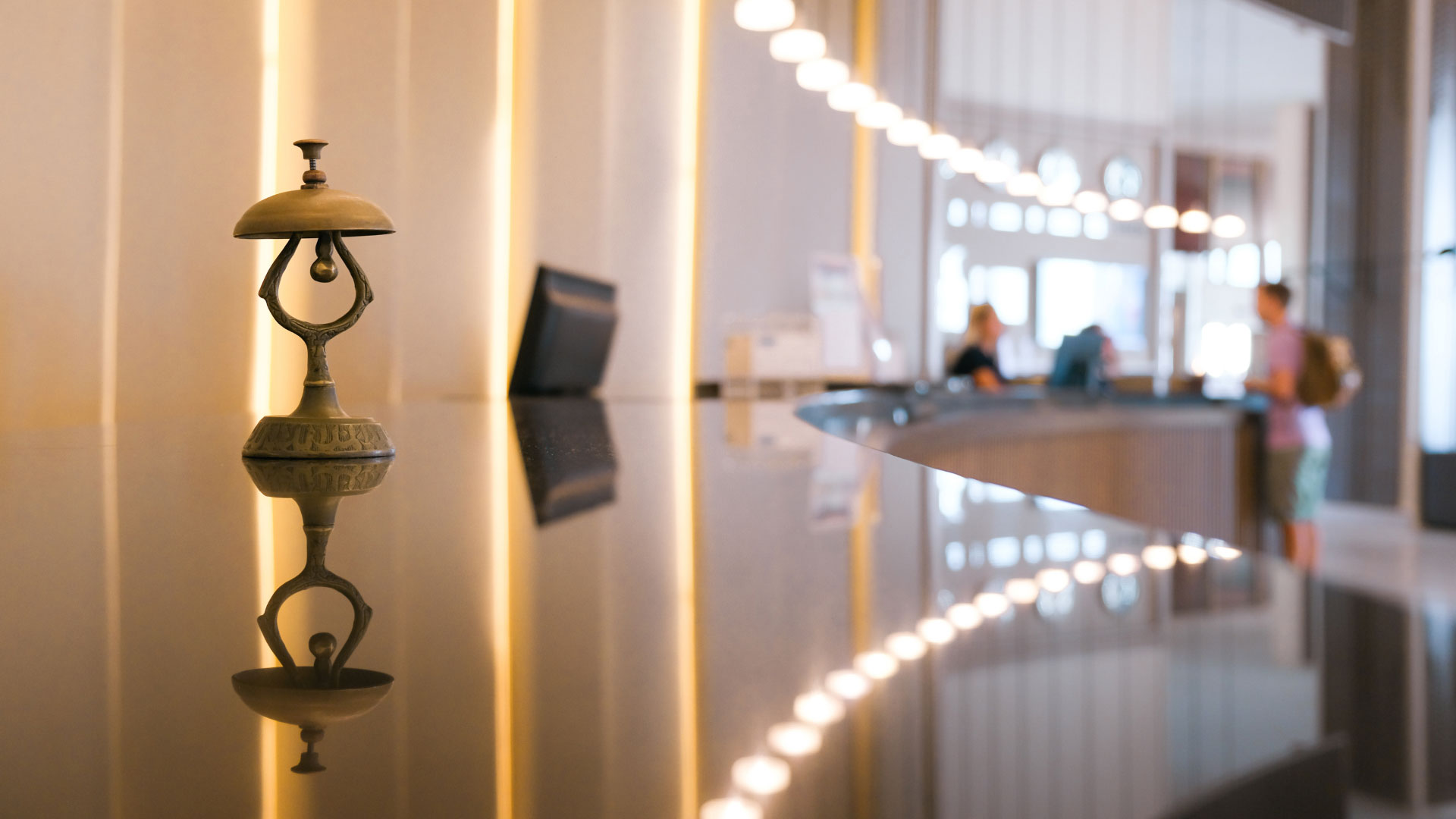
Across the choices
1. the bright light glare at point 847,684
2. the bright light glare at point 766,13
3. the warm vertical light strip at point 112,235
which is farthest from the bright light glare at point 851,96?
the bright light glare at point 847,684

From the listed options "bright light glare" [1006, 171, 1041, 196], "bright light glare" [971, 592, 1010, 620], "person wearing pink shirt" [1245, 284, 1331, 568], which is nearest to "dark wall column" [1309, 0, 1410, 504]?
"person wearing pink shirt" [1245, 284, 1331, 568]

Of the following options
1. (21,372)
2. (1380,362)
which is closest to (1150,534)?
(21,372)

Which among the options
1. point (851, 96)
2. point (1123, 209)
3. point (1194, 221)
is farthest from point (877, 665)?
point (1194, 221)

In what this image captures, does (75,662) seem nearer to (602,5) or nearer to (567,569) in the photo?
(567,569)

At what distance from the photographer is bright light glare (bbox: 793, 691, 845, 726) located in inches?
11.7

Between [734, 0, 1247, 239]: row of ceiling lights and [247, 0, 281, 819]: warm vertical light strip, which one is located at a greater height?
[734, 0, 1247, 239]: row of ceiling lights

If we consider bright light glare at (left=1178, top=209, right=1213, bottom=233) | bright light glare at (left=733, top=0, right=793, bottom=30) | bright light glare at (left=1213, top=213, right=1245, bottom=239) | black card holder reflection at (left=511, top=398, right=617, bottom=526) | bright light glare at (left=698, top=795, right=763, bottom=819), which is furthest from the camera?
bright light glare at (left=1213, top=213, right=1245, bottom=239)

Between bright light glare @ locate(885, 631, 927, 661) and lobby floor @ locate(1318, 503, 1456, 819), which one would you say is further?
lobby floor @ locate(1318, 503, 1456, 819)

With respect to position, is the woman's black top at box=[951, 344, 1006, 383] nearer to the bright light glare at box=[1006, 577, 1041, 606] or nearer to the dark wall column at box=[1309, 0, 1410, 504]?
the dark wall column at box=[1309, 0, 1410, 504]

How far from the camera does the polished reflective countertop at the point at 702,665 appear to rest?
25 cm

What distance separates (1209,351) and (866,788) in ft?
34.4

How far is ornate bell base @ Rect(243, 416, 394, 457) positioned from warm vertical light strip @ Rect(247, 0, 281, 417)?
2.38 metres

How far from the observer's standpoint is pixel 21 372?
2.45 meters

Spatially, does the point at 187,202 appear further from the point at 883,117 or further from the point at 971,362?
the point at 971,362
